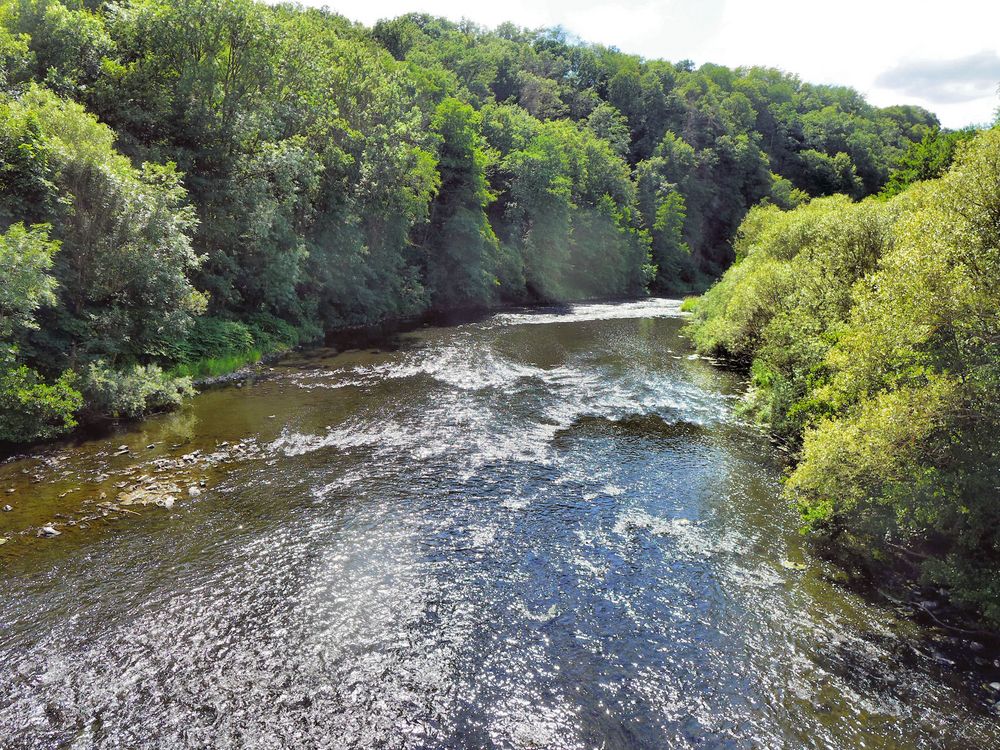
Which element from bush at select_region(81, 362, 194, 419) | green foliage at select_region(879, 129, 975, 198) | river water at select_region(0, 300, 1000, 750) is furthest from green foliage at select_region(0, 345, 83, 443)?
green foliage at select_region(879, 129, 975, 198)

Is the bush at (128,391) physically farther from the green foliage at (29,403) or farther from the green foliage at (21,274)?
the green foliage at (21,274)

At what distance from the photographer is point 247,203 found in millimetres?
30297

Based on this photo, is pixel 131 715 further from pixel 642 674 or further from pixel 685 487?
pixel 685 487

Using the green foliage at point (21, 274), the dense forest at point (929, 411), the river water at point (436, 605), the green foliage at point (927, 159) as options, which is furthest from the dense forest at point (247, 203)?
the dense forest at point (929, 411)

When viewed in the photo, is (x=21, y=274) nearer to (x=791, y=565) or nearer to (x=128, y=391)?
(x=128, y=391)

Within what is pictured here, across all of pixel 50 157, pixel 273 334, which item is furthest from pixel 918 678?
pixel 273 334

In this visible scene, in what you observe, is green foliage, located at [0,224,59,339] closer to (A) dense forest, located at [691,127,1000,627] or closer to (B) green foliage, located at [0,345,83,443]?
(B) green foliage, located at [0,345,83,443]

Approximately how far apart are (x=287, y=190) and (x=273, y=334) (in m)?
8.63

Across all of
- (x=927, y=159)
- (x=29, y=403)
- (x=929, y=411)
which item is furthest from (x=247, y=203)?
(x=927, y=159)

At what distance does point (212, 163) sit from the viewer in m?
29.5

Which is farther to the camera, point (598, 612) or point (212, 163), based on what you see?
point (212, 163)

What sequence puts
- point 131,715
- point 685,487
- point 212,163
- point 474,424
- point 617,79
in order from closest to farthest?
1. point 131,715
2. point 685,487
3. point 474,424
4. point 212,163
5. point 617,79

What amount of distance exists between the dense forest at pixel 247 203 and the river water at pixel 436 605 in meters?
4.75

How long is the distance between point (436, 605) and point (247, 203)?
27016mm
